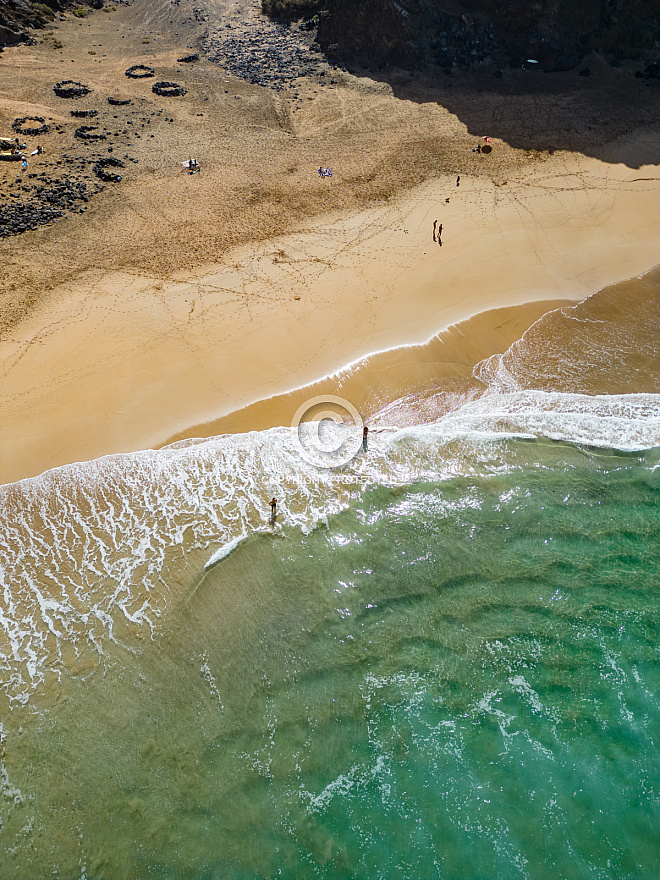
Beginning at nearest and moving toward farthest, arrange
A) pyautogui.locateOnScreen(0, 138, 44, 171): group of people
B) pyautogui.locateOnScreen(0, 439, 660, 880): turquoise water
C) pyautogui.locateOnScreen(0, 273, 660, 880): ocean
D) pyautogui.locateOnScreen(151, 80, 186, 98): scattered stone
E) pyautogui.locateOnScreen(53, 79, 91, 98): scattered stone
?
1. pyautogui.locateOnScreen(0, 439, 660, 880): turquoise water
2. pyautogui.locateOnScreen(0, 273, 660, 880): ocean
3. pyautogui.locateOnScreen(0, 138, 44, 171): group of people
4. pyautogui.locateOnScreen(53, 79, 91, 98): scattered stone
5. pyautogui.locateOnScreen(151, 80, 186, 98): scattered stone

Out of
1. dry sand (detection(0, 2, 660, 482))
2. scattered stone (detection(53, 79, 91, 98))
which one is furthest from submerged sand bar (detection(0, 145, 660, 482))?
scattered stone (detection(53, 79, 91, 98))

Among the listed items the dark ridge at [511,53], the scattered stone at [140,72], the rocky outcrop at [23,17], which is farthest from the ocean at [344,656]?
the rocky outcrop at [23,17]

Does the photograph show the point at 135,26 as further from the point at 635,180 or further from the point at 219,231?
the point at 635,180

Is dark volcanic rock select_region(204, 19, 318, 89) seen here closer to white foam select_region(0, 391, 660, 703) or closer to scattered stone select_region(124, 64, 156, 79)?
scattered stone select_region(124, 64, 156, 79)

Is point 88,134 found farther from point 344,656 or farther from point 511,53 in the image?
point 344,656

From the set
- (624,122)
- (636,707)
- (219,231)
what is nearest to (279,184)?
(219,231)

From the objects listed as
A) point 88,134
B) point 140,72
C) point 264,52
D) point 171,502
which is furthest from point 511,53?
point 171,502
